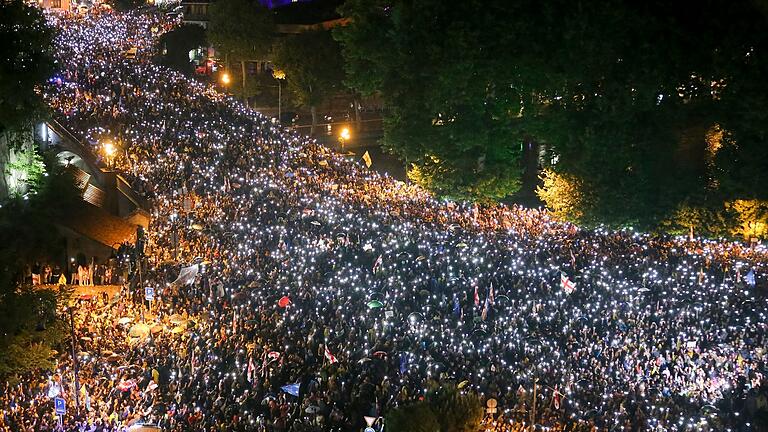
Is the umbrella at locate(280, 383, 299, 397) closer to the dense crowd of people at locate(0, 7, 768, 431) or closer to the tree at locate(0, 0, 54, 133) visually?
the dense crowd of people at locate(0, 7, 768, 431)

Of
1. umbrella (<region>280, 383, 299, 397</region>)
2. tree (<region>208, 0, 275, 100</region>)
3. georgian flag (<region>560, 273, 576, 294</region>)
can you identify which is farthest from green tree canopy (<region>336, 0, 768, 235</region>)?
tree (<region>208, 0, 275, 100</region>)

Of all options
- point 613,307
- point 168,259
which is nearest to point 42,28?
point 168,259

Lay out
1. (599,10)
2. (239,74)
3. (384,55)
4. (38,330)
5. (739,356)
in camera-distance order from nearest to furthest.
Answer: (38,330) < (739,356) < (599,10) < (384,55) < (239,74)

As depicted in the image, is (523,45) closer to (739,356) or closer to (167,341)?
(739,356)

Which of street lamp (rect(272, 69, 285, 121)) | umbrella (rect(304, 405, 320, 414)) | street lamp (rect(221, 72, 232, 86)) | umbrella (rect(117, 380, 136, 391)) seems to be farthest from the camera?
street lamp (rect(221, 72, 232, 86))

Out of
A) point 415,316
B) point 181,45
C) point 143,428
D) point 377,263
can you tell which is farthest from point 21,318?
point 181,45

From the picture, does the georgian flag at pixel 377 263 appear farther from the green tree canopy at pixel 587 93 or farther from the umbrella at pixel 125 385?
the green tree canopy at pixel 587 93

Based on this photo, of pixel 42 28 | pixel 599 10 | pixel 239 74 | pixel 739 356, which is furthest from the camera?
pixel 239 74

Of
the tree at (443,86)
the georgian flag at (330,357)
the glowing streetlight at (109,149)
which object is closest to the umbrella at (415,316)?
the georgian flag at (330,357)
